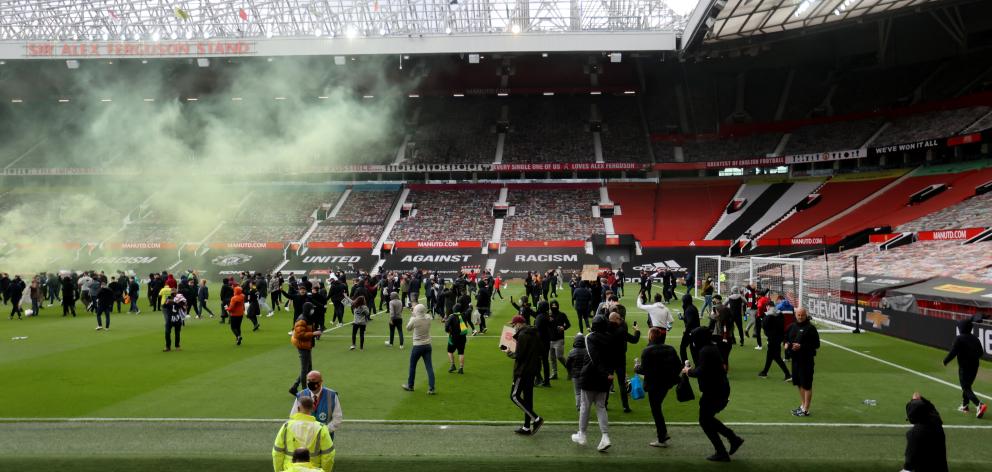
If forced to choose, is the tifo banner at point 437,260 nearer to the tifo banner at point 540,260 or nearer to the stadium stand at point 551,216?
the tifo banner at point 540,260

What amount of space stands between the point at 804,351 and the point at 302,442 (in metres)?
7.67

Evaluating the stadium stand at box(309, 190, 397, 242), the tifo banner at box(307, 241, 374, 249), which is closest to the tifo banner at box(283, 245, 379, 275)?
the tifo banner at box(307, 241, 374, 249)

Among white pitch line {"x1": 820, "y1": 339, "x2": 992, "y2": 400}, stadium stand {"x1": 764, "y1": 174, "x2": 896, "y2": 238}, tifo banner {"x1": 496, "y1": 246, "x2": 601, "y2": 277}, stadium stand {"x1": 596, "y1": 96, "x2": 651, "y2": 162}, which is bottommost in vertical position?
white pitch line {"x1": 820, "y1": 339, "x2": 992, "y2": 400}

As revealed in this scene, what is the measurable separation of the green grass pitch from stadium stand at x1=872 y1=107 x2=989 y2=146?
116 ft

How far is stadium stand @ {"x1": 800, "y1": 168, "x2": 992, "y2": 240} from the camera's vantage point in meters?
37.6

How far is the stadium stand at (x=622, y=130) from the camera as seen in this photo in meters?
55.4

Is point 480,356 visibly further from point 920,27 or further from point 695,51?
point 920,27

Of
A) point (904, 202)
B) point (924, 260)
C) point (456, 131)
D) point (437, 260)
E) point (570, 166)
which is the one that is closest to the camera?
point (924, 260)

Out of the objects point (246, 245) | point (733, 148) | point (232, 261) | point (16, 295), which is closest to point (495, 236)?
point (246, 245)

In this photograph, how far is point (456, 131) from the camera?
58969mm

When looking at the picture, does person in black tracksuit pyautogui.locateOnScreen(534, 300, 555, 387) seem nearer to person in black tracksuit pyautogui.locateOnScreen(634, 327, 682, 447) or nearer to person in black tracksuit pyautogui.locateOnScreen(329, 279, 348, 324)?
person in black tracksuit pyautogui.locateOnScreen(634, 327, 682, 447)

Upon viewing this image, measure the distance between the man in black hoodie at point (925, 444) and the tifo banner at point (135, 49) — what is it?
4373 cm

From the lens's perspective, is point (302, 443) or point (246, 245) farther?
point (246, 245)

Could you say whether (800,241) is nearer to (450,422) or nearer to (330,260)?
(330,260)
